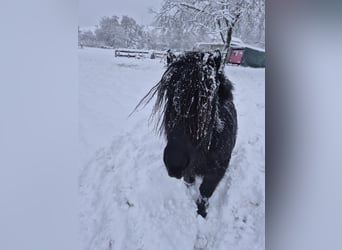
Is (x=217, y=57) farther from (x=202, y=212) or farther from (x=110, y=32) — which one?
(x=202, y=212)

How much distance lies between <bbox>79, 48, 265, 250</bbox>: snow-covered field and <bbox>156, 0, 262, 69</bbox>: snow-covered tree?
0.58 ft

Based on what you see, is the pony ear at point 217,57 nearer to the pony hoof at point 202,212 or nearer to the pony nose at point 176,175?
the pony nose at point 176,175

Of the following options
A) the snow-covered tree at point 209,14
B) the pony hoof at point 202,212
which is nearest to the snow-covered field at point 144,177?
the pony hoof at point 202,212

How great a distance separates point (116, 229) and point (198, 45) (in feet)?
2.88

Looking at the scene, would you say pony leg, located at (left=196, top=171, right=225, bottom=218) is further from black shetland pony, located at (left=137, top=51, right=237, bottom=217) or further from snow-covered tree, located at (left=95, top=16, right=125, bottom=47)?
snow-covered tree, located at (left=95, top=16, right=125, bottom=47)

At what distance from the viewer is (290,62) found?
5.37ft

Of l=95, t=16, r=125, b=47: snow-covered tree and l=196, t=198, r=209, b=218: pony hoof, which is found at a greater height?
l=95, t=16, r=125, b=47: snow-covered tree

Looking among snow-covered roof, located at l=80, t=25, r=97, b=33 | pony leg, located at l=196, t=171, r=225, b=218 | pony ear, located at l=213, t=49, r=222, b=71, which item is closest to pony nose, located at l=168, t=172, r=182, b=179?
pony leg, located at l=196, t=171, r=225, b=218

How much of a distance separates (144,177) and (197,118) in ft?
1.16

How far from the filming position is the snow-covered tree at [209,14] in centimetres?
156

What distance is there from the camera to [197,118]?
161 cm

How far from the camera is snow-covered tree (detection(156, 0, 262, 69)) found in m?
1.56

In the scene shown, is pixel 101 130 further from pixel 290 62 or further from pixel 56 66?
pixel 290 62

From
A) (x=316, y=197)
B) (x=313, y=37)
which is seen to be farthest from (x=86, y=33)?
(x=316, y=197)
